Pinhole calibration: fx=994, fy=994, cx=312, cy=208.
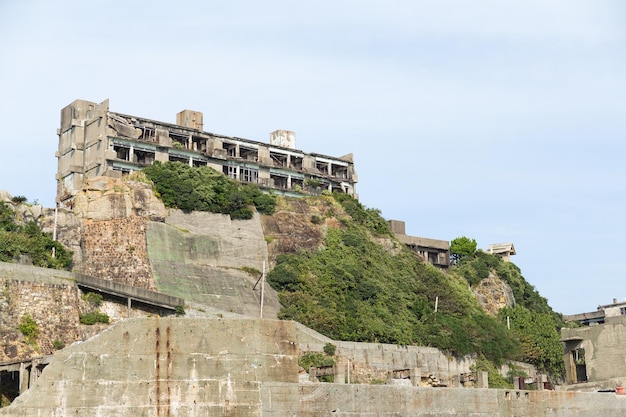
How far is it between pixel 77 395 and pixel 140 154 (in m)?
40.0

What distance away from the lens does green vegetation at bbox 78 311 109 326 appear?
48000 millimetres

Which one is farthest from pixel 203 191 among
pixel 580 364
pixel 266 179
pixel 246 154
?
pixel 580 364

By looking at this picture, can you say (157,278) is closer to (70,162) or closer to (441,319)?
(70,162)

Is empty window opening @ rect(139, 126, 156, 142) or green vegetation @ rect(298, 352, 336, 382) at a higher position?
empty window opening @ rect(139, 126, 156, 142)

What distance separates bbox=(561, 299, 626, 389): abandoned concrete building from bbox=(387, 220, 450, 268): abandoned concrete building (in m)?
18.9

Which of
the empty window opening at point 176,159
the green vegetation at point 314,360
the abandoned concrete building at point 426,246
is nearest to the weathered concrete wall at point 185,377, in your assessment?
the green vegetation at point 314,360

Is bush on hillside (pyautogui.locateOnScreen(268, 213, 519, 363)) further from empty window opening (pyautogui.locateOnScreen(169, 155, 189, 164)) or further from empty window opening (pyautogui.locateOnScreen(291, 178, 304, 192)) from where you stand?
empty window opening (pyautogui.locateOnScreen(169, 155, 189, 164))

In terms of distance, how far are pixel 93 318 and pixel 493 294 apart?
3664 cm

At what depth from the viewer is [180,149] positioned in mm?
68250

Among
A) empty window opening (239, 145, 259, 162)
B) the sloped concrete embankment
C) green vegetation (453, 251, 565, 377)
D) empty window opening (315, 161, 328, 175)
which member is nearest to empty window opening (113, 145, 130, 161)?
the sloped concrete embankment

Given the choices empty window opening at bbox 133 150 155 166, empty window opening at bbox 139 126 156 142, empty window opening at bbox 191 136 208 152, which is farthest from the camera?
Answer: empty window opening at bbox 191 136 208 152

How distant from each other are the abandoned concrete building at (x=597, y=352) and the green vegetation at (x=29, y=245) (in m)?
29.0

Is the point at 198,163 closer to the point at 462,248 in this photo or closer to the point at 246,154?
the point at 246,154

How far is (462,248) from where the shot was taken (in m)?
81.6
